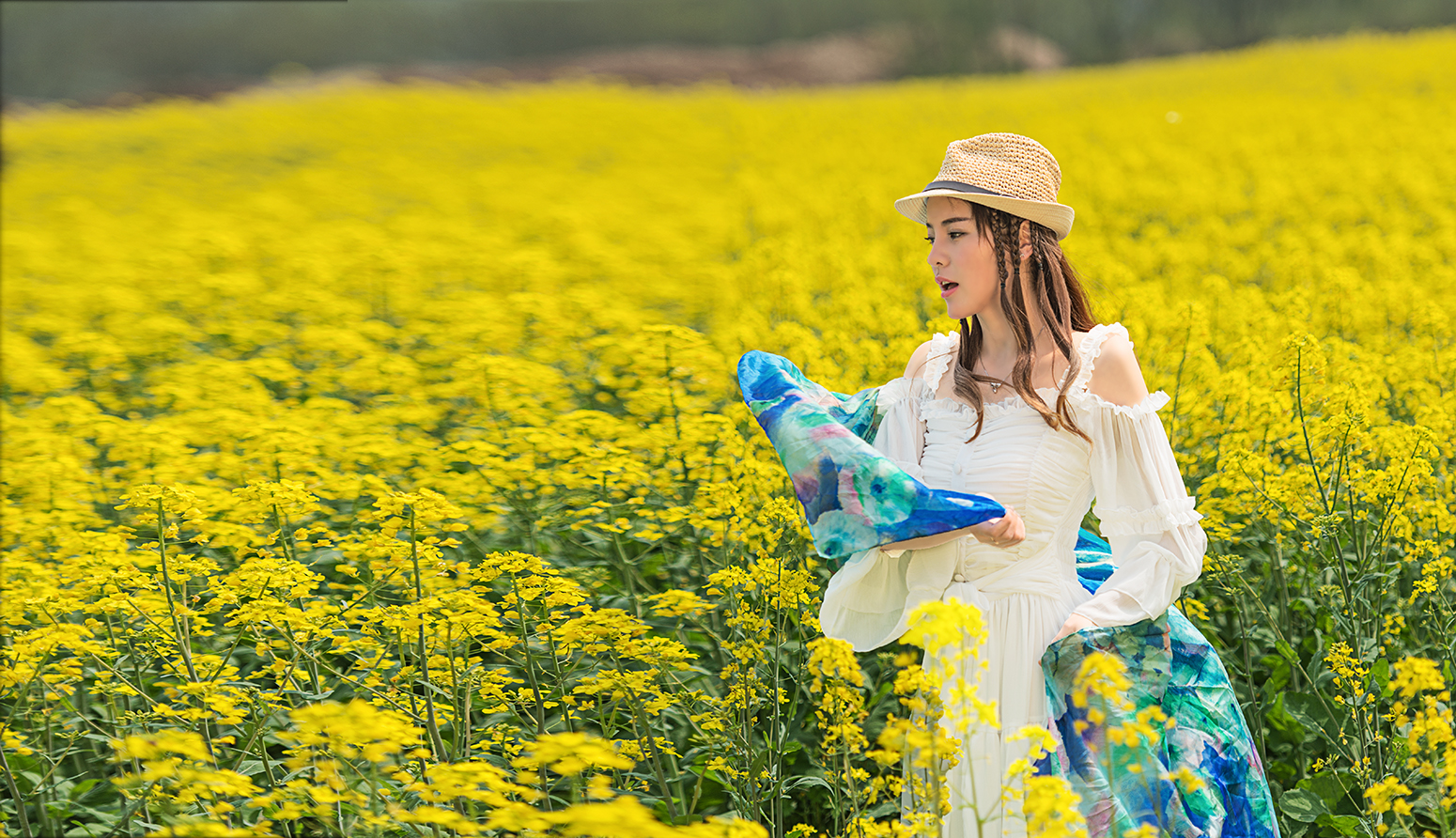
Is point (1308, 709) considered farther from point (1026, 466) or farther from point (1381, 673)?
point (1026, 466)

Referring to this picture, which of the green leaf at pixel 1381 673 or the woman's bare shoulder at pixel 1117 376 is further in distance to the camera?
the green leaf at pixel 1381 673

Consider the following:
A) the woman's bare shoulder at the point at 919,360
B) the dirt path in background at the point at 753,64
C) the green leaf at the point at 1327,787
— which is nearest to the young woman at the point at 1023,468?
the woman's bare shoulder at the point at 919,360

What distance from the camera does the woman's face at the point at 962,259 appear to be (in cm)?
188

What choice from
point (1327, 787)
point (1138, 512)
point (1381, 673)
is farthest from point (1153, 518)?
point (1327, 787)

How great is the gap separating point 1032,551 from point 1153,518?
203 millimetres

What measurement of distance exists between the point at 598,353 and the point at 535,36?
16.0 metres

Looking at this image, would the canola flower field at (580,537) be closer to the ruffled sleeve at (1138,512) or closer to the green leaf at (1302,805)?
the green leaf at (1302,805)

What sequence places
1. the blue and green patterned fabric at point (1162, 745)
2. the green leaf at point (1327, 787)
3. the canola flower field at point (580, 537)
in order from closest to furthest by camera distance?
the blue and green patterned fabric at point (1162, 745) → the canola flower field at point (580, 537) → the green leaf at point (1327, 787)

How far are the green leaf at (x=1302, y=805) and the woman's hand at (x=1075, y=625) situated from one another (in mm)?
1258

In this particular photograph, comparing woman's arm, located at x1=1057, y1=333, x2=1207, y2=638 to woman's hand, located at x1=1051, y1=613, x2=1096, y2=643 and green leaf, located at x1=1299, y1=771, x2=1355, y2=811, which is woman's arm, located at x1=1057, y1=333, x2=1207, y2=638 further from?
green leaf, located at x1=1299, y1=771, x2=1355, y2=811

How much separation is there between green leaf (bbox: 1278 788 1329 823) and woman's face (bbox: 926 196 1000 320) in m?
1.58

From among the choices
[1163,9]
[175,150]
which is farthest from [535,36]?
[1163,9]

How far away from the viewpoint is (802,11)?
62.8ft

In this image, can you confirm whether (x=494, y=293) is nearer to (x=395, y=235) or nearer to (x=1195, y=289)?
(x=395, y=235)
